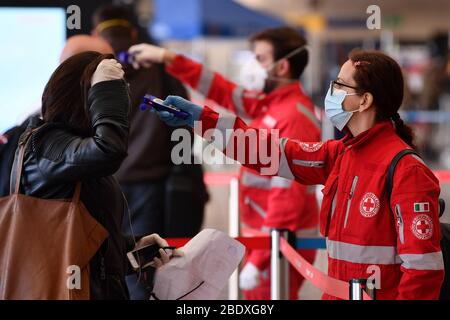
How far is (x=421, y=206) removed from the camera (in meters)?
2.24

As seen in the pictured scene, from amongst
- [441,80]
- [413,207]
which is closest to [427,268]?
[413,207]

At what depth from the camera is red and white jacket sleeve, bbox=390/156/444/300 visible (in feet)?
7.32

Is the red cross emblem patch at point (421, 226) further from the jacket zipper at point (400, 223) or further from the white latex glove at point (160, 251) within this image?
the white latex glove at point (160, 251)

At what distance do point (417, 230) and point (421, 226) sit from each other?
2 centimetres

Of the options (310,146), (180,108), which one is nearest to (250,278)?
(310,146)

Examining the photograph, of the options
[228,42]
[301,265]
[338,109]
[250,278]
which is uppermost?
[228,42]

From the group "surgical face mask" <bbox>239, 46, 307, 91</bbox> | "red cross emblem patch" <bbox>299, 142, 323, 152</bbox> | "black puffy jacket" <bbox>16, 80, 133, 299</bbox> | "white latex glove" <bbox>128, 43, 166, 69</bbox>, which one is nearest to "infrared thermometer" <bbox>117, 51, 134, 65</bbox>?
"white latex glove" <bbox>128, 43, 166, 69</bbox>

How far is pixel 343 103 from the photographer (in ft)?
8.01

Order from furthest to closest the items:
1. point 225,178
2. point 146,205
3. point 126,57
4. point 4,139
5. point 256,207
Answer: point 225,178 < point 146,205 < point 256,207 < point 126,57 < point 4,139

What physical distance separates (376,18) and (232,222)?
1.61 metres

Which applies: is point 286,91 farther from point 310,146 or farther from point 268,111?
point 310,146

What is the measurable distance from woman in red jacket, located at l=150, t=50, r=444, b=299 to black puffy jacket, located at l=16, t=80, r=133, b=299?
30cm

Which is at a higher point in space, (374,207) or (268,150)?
(268,150)

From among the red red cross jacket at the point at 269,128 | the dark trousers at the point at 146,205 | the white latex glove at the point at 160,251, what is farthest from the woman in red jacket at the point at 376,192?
the dark trousers at the point at 146,205
